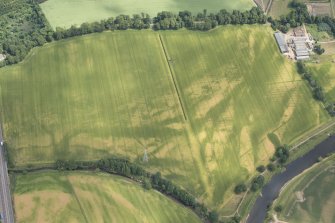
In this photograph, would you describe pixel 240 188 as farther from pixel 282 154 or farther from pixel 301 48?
pixel 301 48

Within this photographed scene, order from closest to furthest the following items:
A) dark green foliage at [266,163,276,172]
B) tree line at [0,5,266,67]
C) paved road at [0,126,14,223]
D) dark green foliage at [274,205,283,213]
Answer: paved road at [0,126,14,223] → dark green foliage at [274,205,283,213] → dark green foliage at [266,163,276,172] → tree line at [0,5,266,67]

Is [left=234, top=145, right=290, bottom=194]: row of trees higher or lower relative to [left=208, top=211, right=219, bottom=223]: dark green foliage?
higher

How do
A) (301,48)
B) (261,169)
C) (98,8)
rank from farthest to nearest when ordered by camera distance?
(98,8) < (301,48) < (261,169)

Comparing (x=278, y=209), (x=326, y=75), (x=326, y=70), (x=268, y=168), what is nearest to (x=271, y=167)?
(x=268, y=168)

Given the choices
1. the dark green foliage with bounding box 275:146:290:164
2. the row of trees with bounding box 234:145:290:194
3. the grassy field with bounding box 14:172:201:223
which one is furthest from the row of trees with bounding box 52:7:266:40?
the grassy field with bounding box 14:172:201:223

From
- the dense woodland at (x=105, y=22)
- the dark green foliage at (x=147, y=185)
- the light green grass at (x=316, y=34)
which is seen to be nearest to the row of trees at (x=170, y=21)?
the dense woodland at (x=105, y=22)

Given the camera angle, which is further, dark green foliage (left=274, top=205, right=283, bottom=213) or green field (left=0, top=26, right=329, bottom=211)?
green field (left=0, top=26, right=329, bottom=211)

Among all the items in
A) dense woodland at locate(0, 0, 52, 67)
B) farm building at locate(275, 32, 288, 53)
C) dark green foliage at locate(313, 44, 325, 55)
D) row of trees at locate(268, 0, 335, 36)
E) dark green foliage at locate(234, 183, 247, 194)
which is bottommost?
dark green foliage at locate(234, 183, 247, 194)

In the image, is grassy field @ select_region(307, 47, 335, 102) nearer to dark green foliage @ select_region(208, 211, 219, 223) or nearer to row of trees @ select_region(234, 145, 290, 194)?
row of trees @ select_region(234, 145, 290, 194)
